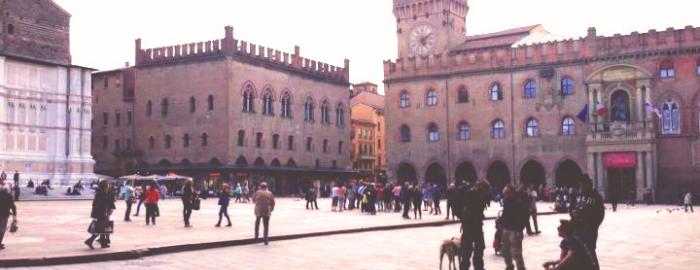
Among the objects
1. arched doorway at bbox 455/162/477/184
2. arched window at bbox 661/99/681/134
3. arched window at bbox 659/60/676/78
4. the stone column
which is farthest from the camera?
arched doorway at bbox 455/162/477/184

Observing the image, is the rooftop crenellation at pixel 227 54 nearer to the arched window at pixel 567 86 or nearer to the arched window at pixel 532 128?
the arched window at pixel 532 128

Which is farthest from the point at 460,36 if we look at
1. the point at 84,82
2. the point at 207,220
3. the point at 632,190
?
the point at 207,220

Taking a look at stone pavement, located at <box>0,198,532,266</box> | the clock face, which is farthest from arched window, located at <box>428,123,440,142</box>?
stone pavement, located at <box>0,198,532,266</box>

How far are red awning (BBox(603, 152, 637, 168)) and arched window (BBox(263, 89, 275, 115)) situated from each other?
25024mm

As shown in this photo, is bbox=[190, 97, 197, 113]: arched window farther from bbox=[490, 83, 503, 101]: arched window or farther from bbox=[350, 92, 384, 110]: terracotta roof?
bbox=[350, 92, 384, 110]: terracotta roof

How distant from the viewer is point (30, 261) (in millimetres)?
12766

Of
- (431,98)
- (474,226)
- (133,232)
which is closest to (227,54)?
(431,98)

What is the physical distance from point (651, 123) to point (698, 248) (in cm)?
3368

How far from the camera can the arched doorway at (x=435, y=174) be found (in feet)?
184

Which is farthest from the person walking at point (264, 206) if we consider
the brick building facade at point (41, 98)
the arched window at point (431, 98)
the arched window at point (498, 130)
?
the arched window at point (431, 98)

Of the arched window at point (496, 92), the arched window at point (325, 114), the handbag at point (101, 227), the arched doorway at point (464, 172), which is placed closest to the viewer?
the handbag at point (101, 227)

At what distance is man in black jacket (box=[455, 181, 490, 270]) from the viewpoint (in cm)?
1162

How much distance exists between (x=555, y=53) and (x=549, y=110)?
4014 millimetres

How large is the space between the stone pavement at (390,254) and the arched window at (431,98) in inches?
1450
